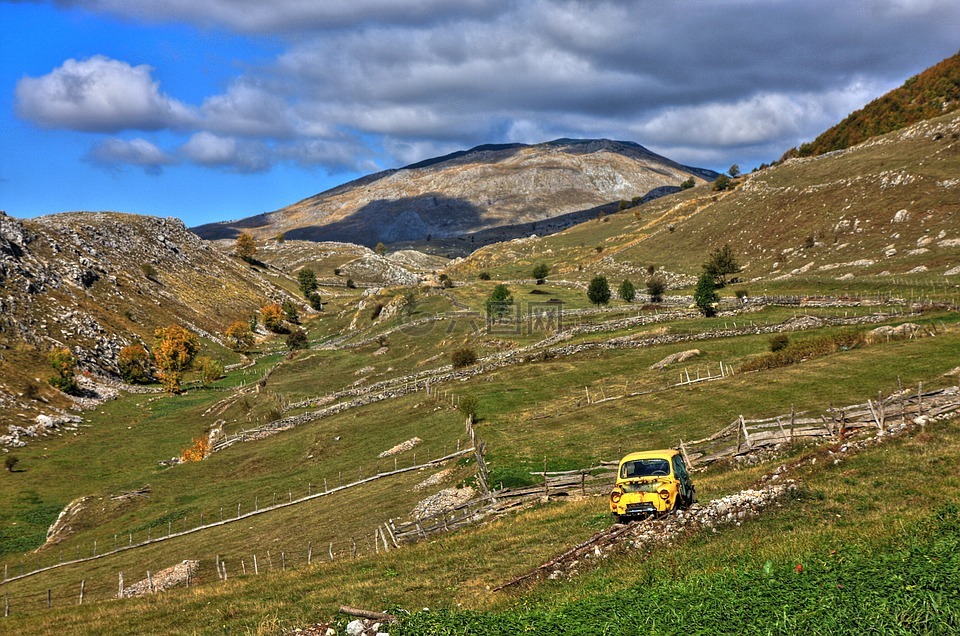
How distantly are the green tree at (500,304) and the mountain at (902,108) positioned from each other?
12063cm

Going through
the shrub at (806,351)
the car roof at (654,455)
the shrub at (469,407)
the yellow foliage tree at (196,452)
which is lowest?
the yellow foliage tree at (196,452)

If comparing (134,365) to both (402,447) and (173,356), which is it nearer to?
(173,356)

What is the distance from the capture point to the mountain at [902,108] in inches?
6471

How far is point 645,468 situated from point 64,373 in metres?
108

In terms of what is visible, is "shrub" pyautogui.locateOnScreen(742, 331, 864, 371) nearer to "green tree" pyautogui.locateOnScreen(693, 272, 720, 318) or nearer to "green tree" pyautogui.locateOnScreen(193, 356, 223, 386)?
"green tree" pyautogui.locateOnScreen(693, 272, 720, 318)

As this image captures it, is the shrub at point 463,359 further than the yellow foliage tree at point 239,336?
No

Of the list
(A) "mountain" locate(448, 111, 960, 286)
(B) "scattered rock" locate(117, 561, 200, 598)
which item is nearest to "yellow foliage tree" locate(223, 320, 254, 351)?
(A) "mountain" locate(448, 111, 960, 286)

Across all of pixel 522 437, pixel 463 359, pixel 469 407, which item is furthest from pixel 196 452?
pixel 522 437

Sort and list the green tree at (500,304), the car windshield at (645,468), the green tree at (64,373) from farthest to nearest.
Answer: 1. the green tree at (500,304)
2. the green tree at (64,373)
3. the car windshield at (645,468)

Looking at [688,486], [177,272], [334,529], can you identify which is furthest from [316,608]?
[177,272]

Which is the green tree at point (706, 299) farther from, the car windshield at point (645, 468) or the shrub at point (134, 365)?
the shrub at point (134, 365)

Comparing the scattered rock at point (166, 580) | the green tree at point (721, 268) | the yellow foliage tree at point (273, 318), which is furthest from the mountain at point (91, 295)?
the green tree at point (721, 268)

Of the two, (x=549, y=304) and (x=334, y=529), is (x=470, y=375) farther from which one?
(x=549, y=304)

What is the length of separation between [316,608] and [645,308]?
79875 millimetres
